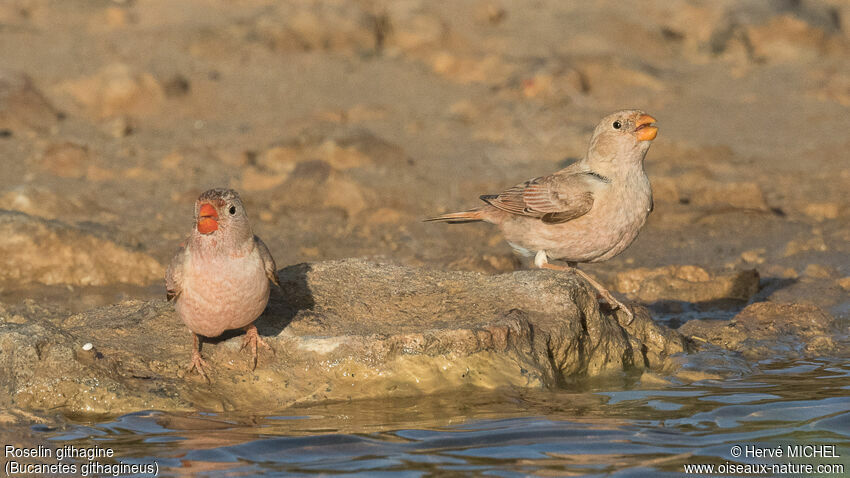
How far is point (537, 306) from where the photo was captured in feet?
21.1

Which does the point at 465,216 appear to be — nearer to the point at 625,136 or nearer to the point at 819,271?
the point at 625,136

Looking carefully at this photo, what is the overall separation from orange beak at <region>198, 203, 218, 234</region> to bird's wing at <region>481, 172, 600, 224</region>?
2.61m

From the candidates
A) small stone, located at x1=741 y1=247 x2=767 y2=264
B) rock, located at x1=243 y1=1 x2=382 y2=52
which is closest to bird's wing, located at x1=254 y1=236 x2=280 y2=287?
small stone, located at x1=741 y1=247 x2=767 y2=264

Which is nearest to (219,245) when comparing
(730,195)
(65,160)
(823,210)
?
(730,195)

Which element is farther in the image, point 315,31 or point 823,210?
point 315,31

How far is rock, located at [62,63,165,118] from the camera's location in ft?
45.3

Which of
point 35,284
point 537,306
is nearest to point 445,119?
point 35,284

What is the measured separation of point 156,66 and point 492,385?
9908mm

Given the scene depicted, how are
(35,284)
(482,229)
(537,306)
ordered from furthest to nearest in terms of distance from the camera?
(482,229) < (35,284) < (537,306)

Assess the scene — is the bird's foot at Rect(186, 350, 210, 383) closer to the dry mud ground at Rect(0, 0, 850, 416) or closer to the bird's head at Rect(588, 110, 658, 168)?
the dry mud ground at Rect(0, 0, 850, 416)

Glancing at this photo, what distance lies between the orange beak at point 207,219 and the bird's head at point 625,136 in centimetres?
293

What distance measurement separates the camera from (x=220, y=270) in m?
5.62

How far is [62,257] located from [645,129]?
5172 mm

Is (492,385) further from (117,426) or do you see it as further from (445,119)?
(445,119)
